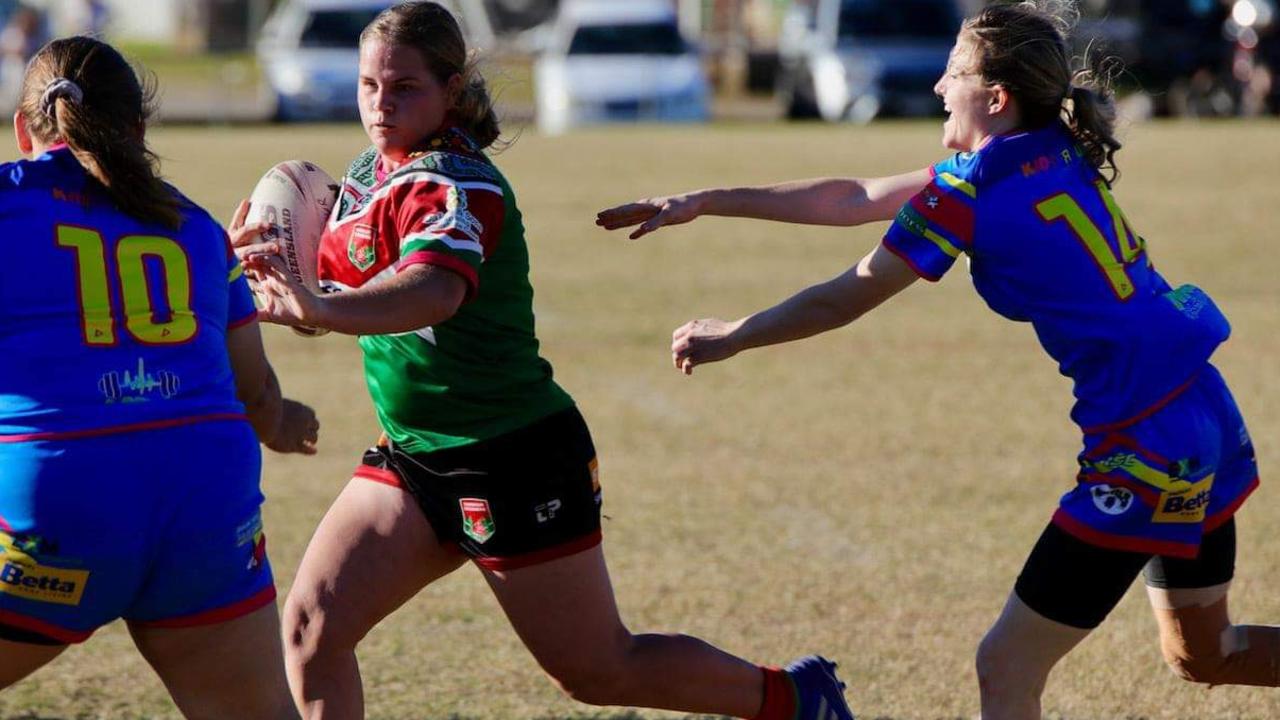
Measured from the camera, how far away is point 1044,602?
3.61m

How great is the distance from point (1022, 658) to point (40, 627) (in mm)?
1944

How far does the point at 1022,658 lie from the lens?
3627 mm

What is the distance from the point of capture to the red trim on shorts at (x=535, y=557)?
379 cm

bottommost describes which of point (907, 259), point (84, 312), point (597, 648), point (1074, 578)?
point (597, 648)

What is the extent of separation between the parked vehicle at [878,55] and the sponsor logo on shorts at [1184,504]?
62.9ft

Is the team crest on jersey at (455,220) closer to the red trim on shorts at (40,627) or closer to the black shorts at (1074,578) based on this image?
the red trim on shorts at (40,627)

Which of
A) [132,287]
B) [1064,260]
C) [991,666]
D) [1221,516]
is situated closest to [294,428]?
[132,287]

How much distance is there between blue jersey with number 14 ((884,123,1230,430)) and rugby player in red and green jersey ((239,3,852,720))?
0.86 m

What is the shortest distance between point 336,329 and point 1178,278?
31.8 feet

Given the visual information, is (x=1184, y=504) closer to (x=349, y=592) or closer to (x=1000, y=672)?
(x=1000, y=672)

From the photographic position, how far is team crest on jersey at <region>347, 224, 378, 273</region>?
3.64m

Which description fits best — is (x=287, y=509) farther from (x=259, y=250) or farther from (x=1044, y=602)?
(x=1044, y=602)

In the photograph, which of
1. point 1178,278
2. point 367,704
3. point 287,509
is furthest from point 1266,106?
point 367,704

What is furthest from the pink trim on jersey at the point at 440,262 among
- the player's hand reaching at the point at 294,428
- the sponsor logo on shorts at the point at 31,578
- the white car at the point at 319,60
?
the white car at the point at 319,60
